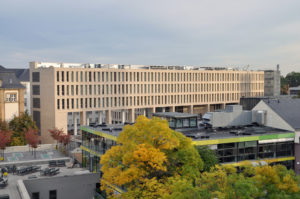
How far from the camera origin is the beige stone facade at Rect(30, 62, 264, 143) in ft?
279

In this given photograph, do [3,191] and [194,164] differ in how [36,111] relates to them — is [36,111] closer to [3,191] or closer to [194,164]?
[3,191]

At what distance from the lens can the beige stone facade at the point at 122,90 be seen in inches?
3344

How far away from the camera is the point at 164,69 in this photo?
346 ft

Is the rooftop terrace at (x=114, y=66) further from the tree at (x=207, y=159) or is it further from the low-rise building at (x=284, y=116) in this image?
the tree at (x=207, y=159)

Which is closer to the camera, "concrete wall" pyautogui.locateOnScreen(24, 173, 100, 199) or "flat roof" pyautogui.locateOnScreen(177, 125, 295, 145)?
"flat roof" pyautogui.locateOnScreen(177, 125, 295, 145)

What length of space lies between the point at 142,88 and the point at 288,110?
184 ft

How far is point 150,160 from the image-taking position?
27.2 m

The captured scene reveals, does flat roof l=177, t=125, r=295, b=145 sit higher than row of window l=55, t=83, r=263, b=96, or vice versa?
row of window l=55, t=83, r=263, b=96

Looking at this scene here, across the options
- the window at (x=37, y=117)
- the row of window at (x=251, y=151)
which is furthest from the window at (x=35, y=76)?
the row of window at (x=251, y=151)

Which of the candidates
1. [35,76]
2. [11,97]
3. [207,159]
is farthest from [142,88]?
[207,159]

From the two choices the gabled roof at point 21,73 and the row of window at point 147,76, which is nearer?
the row of window at point 147,76

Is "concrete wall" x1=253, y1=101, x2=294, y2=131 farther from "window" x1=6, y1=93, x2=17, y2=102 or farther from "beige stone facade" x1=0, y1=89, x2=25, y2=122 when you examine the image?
"window" x1=6, y1=93, x2=17, y2=102

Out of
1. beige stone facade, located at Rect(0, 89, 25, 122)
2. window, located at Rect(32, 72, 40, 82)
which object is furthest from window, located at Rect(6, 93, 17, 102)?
window, located at Rect(32, 72, 40, 82)

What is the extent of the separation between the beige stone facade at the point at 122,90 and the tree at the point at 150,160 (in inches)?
2246
